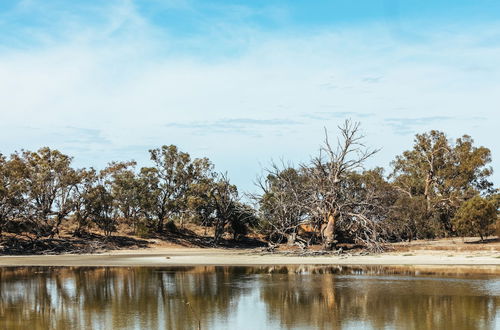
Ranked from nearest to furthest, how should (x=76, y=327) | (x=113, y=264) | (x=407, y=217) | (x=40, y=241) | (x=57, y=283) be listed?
(x=76, y=327) < (x=57, y=283) < (x=113, y=264) < (x=40, y=241) < (x=407, y=217)

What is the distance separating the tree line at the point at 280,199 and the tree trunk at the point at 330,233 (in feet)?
0.27

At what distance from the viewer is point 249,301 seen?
22141 millimetres

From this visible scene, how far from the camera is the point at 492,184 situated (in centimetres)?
7819

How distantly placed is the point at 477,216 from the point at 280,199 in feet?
61.4

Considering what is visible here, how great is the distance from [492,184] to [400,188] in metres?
13.6

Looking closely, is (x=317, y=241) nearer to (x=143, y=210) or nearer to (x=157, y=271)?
(x=143, y=210)

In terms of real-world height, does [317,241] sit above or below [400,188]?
below

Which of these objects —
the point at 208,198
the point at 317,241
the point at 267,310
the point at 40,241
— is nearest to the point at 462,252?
the point at 317,241

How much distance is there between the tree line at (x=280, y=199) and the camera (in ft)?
167

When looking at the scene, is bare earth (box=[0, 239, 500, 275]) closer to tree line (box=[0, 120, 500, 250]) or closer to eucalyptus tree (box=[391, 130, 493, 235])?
tree line (box=[0, 120, 500, 250])

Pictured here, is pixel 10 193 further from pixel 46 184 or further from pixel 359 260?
pixel 359 260

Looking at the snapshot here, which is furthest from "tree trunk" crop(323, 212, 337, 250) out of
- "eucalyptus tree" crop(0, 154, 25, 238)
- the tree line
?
"eucalyptus tree" crop(0, 154, 25, 238)

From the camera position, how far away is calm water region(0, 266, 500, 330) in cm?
1755

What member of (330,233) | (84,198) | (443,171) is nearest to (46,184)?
(84,198)
